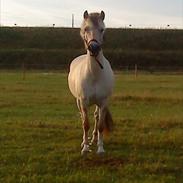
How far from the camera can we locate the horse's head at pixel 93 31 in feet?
28.6

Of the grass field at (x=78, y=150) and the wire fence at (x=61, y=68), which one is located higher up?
the wire fence at (x=61, y=68)

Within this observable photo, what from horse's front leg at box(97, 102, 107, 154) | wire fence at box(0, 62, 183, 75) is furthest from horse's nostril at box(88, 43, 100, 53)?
wire fence at box(0, 62, 183, 75)

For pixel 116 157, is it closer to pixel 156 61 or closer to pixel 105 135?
pixel 105 135

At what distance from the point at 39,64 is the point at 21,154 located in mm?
50956

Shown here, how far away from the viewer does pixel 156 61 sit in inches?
2554

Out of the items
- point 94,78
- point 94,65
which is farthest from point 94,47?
point 94,78

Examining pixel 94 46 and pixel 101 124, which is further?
pixel 101 124

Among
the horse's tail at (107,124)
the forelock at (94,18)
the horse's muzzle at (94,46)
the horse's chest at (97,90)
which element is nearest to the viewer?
the horse's muzzle at (94,46)

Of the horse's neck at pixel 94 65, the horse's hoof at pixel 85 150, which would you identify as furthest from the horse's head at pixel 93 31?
the horse's hoof at pixel 85 150

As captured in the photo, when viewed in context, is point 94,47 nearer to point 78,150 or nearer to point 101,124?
point 101,124

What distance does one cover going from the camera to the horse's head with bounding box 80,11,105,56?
8719mm

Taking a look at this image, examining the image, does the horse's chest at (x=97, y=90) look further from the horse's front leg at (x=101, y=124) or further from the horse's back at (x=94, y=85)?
the horse's front leg at (x=101, y=124)

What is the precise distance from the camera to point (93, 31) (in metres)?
8.81

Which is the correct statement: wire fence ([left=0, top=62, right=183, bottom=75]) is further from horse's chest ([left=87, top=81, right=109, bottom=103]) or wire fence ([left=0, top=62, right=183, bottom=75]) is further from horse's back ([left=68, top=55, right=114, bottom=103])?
horse's chest ([left=87, top=81, right=109, bottom=103])
